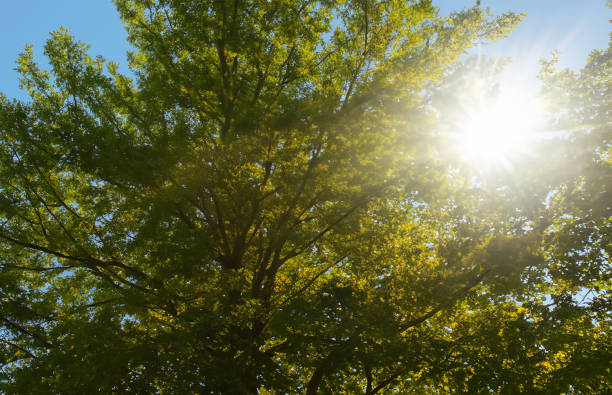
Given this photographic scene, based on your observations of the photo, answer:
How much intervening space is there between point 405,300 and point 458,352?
150cm

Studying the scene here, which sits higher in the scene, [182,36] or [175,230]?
[182,36]

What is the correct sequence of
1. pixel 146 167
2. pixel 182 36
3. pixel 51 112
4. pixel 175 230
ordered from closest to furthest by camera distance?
pixel 146 167, pixel 175 230, pixel 51 112, pixel 182 36

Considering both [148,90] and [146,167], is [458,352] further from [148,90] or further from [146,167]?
[148,90]

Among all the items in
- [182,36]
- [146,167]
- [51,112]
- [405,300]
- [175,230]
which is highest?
[182,36]

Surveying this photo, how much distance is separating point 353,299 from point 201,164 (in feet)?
14.4

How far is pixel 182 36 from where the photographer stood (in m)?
6.86

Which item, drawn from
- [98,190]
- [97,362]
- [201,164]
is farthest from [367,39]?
[97,362]

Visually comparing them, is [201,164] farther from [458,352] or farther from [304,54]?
[458,352]

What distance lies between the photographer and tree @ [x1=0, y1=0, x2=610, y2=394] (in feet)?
17.0

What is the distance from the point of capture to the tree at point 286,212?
17.0ft

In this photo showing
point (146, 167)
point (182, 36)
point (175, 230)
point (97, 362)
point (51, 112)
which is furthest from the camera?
point (182, 36)

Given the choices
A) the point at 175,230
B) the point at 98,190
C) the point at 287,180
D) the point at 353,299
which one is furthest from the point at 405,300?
the point at 98,190

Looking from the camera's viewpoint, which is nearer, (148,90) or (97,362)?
(97,362)

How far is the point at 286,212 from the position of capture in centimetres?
679
